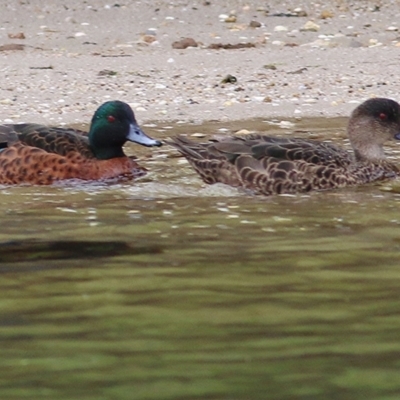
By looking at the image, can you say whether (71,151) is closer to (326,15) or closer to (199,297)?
(199,297)

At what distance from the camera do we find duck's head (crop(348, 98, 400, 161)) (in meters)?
10.5

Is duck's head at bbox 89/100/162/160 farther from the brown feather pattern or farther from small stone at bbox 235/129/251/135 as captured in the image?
small stone at bbox 235/129/251/135

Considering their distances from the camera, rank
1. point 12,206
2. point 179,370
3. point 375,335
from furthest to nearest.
A: point 12,206 < point 375,335 < point 179,370

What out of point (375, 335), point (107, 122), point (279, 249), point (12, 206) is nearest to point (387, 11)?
point (107, 122)

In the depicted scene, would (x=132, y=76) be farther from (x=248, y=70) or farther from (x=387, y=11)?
(x=387, y=11)

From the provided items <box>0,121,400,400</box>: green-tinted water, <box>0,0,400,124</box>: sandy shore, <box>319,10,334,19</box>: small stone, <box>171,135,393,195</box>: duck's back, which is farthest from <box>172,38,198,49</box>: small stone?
<box>0,121,400,400</box>: green-tinted water

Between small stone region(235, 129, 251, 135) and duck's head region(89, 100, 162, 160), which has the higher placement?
duck's head region(89, 100, 162, 160)

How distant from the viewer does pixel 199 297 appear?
6004 mm

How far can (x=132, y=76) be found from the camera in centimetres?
1534

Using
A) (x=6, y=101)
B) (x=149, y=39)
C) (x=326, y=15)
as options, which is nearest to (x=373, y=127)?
(x=6, y=101)

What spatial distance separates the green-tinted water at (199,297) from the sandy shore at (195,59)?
4.82 meters

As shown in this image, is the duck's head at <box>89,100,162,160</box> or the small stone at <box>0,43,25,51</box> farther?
the small stone at <box>0,43,25,51</box>

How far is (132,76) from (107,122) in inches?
190

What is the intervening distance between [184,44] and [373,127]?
7.23 m
